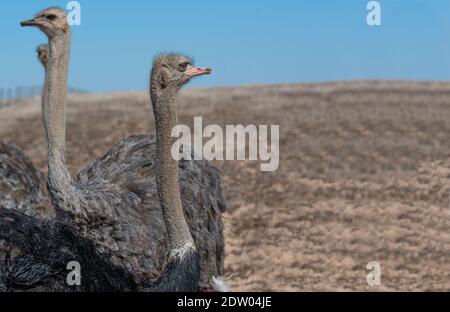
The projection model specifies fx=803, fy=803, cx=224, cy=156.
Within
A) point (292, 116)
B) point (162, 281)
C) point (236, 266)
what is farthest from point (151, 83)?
point (292, 116)

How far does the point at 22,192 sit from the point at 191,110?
19.7 m

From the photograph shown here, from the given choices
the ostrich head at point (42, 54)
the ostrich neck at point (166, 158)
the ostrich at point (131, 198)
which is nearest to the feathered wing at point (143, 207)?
the ostrich at point (131, 198)

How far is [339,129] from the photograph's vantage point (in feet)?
→ 69.7

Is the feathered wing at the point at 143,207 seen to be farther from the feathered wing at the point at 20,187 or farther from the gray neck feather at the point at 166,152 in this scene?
the gray neck feather at the point at 166,152

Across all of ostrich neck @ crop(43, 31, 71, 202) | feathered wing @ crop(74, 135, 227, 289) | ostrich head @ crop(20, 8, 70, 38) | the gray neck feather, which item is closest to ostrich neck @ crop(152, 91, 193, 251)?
the gray neck feather

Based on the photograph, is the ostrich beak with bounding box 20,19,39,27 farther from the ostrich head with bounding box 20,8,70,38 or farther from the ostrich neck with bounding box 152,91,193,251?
the ostrich neck with bounding box 152,91,193,251

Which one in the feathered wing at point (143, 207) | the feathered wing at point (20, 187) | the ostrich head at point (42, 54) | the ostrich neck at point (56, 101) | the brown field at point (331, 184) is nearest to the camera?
the feathered wing at point (143, 207)

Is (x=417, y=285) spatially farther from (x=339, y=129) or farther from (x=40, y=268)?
(x=339, y=129)

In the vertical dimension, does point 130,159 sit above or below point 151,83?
below

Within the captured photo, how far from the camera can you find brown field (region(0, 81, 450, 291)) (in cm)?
1130

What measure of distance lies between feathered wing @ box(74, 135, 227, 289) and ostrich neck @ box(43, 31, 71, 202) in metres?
0.40

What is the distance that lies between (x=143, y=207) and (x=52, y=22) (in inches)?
73.0

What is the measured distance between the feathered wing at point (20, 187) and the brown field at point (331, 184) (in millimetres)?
3264

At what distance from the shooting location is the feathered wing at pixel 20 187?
294 inches
